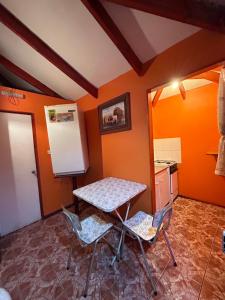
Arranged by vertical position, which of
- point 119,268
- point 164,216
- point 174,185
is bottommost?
point 119,268

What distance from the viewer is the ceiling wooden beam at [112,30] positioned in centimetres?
135

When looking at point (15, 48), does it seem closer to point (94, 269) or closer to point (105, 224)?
point (105, 224)

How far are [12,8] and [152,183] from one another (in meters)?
2.63

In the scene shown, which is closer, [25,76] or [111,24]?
[111,24]

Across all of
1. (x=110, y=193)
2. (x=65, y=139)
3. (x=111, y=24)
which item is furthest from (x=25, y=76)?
(x=110, y=193)

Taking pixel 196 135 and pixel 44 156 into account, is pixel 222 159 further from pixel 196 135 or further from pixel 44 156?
pixel 44 156

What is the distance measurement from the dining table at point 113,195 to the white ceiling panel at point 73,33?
164cm

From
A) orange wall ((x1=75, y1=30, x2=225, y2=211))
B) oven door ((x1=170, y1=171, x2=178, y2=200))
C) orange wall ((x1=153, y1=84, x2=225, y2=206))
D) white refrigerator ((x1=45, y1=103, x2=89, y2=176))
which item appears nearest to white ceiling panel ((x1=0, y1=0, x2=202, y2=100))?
orange wall ((x1=75, y1=30, x2=225, y2=211))

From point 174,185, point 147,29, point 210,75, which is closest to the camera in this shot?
point 147,29

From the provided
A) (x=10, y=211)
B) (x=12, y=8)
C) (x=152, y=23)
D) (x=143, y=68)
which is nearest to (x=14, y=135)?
(x=10, y=211)

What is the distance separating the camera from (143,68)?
188 centimetres

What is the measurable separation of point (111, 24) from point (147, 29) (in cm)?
38

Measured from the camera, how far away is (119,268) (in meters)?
1.58

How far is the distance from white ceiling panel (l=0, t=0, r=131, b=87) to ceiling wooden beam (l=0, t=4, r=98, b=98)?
0.06m
